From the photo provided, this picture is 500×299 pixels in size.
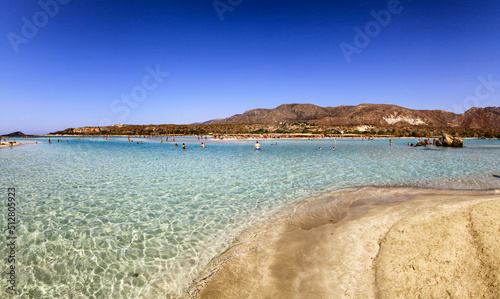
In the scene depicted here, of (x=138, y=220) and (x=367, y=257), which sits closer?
(x=367, y=257)

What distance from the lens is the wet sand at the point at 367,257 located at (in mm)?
4195

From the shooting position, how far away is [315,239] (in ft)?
20.8

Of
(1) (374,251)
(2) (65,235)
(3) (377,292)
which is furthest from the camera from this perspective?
(2) (65,235)

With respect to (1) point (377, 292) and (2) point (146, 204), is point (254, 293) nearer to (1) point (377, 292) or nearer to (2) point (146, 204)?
(1) point (377, 292)

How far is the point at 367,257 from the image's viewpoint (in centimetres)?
529

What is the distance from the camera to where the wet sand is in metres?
4.20

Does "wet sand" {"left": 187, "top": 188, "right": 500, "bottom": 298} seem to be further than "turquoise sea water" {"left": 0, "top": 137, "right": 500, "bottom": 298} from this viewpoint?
No

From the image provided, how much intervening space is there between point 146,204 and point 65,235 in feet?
10.0

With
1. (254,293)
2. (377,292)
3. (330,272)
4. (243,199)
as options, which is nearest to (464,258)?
(377,292)

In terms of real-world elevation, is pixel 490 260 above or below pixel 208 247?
above

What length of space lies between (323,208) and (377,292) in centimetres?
504

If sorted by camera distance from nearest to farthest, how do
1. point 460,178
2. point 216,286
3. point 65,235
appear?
point 216,286
point 65,235
point 460,178

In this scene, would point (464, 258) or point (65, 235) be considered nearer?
point (464, 258)

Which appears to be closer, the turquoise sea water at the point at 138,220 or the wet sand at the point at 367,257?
the wet sand at the point at 367,257
